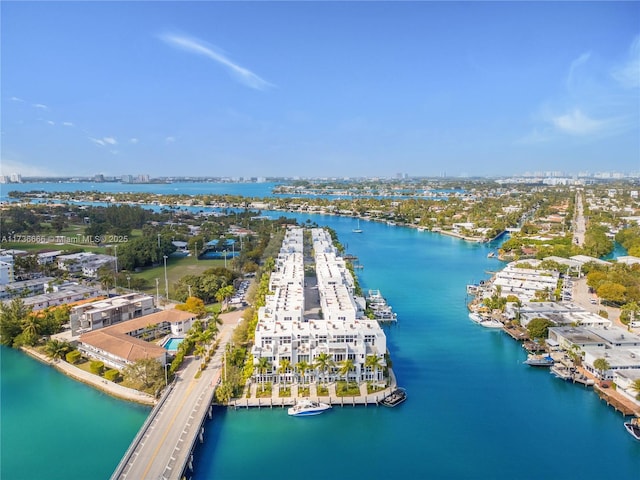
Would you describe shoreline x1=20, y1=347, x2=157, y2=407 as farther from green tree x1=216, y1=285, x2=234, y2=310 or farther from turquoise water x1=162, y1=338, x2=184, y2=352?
green tree x1=216, y1=285, x2=234, y2=310

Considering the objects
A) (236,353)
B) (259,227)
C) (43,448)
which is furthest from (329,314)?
(259,227)

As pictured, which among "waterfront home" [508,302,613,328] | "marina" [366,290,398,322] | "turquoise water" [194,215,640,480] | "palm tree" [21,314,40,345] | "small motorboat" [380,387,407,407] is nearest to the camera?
"turquoise water" [194,215,640,480]

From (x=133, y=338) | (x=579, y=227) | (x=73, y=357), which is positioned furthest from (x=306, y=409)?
(x=579, y=227)

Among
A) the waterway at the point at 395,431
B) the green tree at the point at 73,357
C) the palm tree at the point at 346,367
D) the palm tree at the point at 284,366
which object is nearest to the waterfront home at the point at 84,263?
the waterway at the point at 395,431

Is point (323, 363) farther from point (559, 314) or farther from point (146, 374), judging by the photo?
point (559, 314)

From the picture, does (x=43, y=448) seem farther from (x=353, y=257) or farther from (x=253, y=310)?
(x=353, y=257)

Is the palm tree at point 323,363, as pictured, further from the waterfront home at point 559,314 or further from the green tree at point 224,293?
the waterfront home at point 559,314

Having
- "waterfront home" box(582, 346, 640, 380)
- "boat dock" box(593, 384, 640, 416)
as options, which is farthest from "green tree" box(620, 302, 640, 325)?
"boat dock" box(593, 384, 640, 416)
